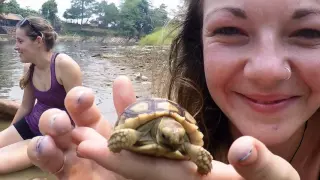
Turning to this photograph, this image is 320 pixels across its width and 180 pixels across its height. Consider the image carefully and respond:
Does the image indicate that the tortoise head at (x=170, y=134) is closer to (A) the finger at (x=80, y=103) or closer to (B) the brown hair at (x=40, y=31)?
(A) the finger at (x=80, y=103)

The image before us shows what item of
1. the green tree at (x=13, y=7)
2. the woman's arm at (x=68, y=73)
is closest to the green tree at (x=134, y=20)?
the green tree at (x=13, y=7)

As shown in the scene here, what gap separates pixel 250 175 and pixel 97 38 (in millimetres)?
75416

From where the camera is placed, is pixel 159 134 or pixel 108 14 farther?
pixel 108 14

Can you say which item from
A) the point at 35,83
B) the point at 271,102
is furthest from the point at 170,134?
the point at 35,83

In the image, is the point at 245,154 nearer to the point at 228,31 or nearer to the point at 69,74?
the point at 228,31

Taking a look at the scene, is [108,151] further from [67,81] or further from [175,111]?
[67,81]

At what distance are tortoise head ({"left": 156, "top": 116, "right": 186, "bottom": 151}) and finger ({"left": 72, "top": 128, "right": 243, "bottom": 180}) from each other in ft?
0.24

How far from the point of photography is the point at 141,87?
1152 cm

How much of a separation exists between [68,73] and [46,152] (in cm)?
358

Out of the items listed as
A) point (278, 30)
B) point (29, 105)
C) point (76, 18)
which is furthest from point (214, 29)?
point (76, 18)

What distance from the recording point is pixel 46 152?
58.0 inches

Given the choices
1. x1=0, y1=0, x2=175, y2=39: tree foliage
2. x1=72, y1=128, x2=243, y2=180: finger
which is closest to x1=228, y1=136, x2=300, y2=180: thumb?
x1=72, y1=128, x2=243, y2=180: finger

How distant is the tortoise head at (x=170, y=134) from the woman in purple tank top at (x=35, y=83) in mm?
3489

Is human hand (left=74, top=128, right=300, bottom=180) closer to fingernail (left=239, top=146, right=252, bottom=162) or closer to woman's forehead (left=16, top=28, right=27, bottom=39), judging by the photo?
fingernail (left=239, top=146, right=252, bottom=162)
